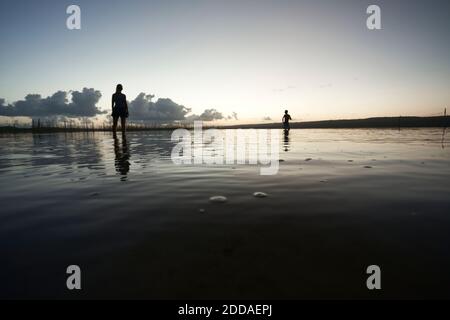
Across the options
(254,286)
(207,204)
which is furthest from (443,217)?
(207,204)

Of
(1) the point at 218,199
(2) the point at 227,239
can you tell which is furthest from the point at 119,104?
(2) the point at 227,239

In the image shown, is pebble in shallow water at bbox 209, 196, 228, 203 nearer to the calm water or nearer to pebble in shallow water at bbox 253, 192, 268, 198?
the calm water

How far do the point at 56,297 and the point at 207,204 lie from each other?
150 centimetres

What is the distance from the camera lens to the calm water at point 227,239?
4.17ft

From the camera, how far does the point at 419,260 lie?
145 centimetres

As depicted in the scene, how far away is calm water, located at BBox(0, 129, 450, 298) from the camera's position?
4.17 ft

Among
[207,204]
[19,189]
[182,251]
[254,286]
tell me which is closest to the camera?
[254,286]

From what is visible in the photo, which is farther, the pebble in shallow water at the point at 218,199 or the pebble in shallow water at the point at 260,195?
the pebble in shallow water at the point at 260,195

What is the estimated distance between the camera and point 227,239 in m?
1.74

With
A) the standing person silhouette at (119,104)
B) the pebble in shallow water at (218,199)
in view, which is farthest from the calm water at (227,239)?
the standing person silhouette at (119,104)

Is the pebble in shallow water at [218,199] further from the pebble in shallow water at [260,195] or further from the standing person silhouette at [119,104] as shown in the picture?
the standing person silhouette at [119,104]

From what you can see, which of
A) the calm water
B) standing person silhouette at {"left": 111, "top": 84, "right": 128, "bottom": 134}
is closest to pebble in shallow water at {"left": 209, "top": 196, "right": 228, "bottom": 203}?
the calm water

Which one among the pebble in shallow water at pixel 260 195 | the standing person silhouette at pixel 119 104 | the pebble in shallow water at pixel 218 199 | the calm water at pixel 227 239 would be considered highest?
the standing person silhouette at pixel 119 104

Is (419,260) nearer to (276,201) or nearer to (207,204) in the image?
(276,201)
